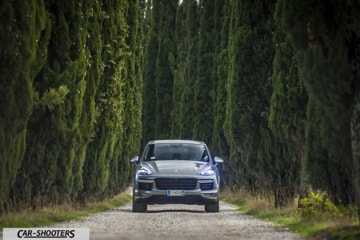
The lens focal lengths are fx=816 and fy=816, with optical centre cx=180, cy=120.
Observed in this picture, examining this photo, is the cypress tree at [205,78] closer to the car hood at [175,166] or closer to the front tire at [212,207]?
the car hood at [175,166]

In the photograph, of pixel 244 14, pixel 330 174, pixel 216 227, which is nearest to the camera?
pixel 330 174

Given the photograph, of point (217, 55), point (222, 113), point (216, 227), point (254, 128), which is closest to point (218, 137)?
point (222, 113)

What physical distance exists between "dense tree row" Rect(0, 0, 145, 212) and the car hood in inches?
78.4

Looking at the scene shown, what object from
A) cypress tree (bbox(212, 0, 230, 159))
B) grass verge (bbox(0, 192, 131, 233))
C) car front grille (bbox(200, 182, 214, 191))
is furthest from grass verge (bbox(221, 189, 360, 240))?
cypress tree (bbox(212, 0, 230, 159))

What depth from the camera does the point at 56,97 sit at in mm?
14945

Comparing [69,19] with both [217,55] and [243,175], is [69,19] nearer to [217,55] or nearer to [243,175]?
[243,175]

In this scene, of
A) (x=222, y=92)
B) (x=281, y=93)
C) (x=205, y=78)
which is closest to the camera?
(x=281, y=93)

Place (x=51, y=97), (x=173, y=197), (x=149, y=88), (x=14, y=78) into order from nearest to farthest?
(x=14, y=78), (x=51, y=97), (x=173, y=197), (x=149, y=88)

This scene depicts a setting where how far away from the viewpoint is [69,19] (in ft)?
57.7

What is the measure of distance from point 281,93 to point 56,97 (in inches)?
209

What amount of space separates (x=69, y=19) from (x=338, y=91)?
7.60 meters

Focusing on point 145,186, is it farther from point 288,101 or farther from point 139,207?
point 288,101

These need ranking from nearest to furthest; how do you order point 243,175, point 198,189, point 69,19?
point 69,19 < point 198,189 < point 243,175

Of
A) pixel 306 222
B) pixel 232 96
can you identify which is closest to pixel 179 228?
pixel 306 222
